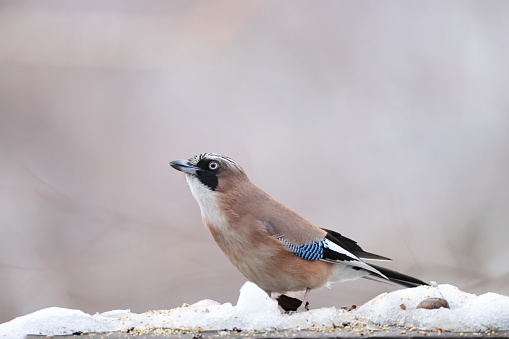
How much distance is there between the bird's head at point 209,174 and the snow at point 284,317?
1.40 ft

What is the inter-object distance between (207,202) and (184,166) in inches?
5.9

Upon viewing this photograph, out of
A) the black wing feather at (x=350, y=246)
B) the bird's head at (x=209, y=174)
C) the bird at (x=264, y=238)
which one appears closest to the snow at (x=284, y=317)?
the bird at (x=264, y=238)

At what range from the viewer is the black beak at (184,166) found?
8.06 feet

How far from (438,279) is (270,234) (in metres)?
1.30

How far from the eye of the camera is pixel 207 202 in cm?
247

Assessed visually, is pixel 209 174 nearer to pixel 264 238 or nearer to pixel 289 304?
pixel 264 238

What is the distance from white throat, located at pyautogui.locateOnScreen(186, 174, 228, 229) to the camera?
2438mm

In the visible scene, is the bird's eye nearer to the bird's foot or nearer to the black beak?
the black beak

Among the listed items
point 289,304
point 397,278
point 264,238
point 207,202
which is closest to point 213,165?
point 207,202

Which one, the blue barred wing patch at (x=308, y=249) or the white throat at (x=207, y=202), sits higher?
the white throat at (x=207, y=202)

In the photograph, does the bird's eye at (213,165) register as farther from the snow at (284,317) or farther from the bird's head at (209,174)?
the snow at (284,317)

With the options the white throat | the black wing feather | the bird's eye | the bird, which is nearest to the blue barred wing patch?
the bird

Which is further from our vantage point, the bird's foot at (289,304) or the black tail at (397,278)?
the black tail at (397,278)

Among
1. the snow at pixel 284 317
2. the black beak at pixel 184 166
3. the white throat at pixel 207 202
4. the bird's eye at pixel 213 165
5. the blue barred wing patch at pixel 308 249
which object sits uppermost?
the bird's eye at pixel 213 165
